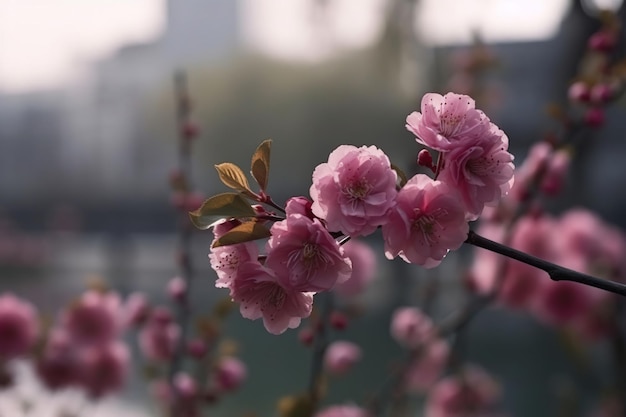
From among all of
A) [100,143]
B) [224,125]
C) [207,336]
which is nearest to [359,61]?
[224,125]

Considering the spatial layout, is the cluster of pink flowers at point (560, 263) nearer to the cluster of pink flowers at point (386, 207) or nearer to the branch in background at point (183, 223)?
the branch in background at point (183, 223)

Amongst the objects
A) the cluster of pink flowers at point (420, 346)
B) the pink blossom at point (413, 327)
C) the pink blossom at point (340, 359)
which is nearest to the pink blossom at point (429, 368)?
the cluster of pink flowers at point (420, 346)

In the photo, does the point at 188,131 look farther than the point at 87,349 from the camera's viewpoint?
No

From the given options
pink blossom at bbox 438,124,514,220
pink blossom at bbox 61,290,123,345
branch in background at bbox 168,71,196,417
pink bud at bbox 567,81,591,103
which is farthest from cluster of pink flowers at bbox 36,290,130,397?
pink blossom at bbox 438,124,514,220

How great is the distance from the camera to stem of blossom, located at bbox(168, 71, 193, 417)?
82 centimetres

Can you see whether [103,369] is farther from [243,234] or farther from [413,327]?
[243,234]

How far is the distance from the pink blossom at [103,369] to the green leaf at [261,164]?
68cm

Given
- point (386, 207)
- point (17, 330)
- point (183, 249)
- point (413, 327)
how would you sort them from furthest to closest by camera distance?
point (413, 327) → point (17, 330) → point (183, 249) → point (386, 207)

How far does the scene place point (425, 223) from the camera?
372 millimetres

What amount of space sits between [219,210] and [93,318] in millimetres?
675

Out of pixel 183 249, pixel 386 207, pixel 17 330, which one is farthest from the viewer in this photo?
pixel 17 330

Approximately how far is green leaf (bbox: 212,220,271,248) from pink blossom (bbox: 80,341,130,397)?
696 mm

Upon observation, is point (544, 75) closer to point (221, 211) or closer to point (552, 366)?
point (552, 366)

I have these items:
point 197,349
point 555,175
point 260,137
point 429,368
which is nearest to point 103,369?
point 197,349
